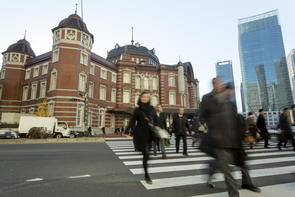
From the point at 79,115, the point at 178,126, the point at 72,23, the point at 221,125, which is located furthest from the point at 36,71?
the point at 221,125

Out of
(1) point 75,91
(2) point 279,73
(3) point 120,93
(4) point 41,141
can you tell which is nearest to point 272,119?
(2) point 279,73

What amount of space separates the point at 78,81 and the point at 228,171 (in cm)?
2436

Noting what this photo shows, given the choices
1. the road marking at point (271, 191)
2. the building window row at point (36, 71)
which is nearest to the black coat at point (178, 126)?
the road marking at point (271, 191)

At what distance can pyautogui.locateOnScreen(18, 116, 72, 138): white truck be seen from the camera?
1783 cm

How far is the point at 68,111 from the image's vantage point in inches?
907

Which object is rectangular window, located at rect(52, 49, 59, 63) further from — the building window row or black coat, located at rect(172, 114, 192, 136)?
black coat, located at rect(172, 114, 192, 136)

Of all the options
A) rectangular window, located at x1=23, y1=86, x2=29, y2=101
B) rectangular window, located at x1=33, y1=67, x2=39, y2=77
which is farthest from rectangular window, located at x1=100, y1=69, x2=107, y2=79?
rectangular window, located at x1=23, y1=86, x2=29, y2=101

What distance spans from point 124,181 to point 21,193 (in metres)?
1.72

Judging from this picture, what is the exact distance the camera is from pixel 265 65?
98500 millimetres

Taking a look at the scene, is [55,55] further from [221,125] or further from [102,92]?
[221,125]

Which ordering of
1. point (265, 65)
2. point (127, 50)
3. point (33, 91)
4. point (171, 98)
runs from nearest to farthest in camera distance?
1. point (33, 91)
2. point (171, 98)
3. point (127, 50)
4. point (265, 65)

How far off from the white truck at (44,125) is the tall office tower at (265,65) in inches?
3604

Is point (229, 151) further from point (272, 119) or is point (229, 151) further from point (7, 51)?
point (272, 119)

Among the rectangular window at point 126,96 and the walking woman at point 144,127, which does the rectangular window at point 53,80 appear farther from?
the walking woman at point 144,127
